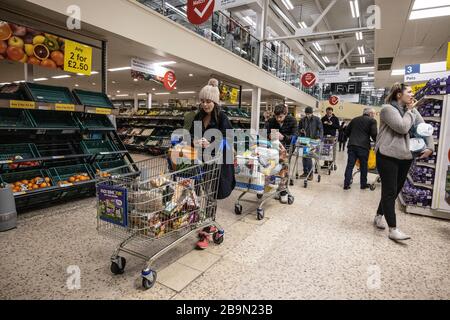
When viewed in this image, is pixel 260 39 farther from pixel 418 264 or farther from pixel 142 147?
pixel 418 264

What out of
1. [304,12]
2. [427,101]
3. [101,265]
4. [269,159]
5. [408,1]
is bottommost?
[101,265]

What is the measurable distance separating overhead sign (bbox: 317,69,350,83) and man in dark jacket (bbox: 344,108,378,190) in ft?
21.0

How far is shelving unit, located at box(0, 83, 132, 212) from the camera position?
3496mm

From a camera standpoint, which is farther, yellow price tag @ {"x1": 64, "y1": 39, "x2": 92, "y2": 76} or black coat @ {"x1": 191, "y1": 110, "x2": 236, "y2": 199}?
yellow price tag @ {"x1": 64, "y1": 39, "x2": 92, "y2": 76}

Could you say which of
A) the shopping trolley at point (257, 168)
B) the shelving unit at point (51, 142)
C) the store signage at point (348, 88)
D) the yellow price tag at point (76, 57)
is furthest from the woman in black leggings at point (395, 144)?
the store signage at point (348, 88)

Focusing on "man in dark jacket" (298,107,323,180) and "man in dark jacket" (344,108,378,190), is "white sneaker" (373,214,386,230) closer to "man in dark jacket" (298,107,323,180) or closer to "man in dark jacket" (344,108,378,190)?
"man in dark jacket" (344,108,378,190)

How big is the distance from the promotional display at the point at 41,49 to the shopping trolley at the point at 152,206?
9.88 feet

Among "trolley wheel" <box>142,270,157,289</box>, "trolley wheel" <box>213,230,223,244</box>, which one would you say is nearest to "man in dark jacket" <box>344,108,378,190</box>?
"trolley wheel" <box>213,230,223,244</box>

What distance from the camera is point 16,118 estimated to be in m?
3.69

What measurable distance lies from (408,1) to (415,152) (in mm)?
5239

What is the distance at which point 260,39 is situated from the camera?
10.1 m

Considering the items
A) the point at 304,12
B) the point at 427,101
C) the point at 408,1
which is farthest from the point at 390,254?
the point at 304,12

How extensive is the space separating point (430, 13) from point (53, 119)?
346 inches

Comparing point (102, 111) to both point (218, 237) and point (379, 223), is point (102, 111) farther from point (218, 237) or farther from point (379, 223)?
point (379, 223)
